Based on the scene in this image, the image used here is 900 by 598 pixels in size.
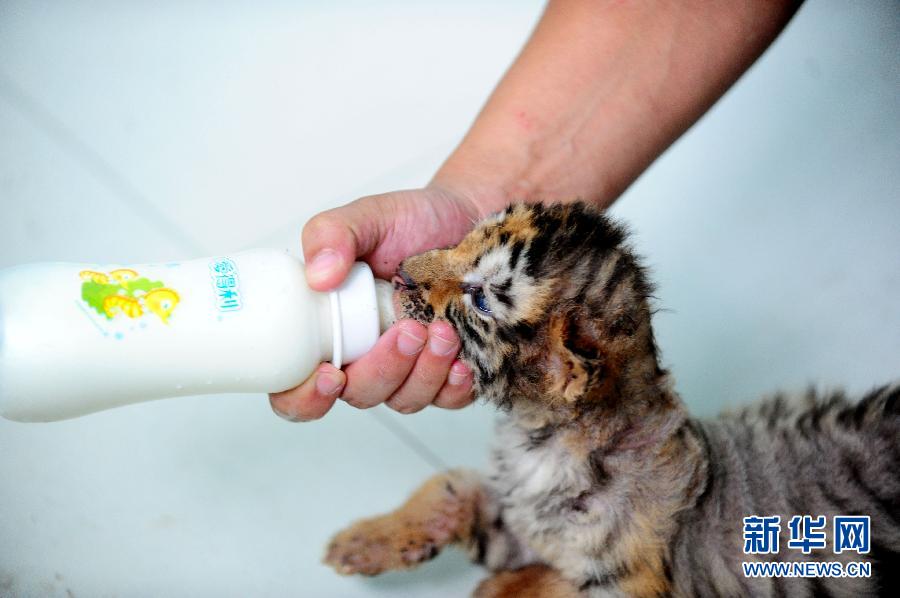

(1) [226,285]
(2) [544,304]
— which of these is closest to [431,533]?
(2) [544,304]

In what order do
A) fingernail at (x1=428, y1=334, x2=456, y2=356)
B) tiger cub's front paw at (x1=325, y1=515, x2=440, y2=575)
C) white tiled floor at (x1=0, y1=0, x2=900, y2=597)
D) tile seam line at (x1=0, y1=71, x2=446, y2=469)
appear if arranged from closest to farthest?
fingernail at (x1=428, y1=334, x2=456, y2=356)
tiger cub's front paw at (x1=325, y1=515, x2=440, y2=575)
white tiled floor at (x1=0, y1=0, x2=900, y2=597)
tile seam line at (x1=0, y1=71, x2=446, y2=469)

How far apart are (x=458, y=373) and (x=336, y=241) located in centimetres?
33

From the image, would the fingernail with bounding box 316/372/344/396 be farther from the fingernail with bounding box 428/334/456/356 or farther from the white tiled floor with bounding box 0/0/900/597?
the white tiled floor with bounding box 0/0/900/597

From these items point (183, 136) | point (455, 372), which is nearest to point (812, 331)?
point (455, 372)

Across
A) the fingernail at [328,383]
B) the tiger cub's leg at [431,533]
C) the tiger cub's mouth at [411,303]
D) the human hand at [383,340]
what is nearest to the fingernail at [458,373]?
the human hand at [383,340]

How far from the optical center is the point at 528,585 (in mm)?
1660

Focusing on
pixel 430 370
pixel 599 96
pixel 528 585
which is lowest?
pixel 528 585

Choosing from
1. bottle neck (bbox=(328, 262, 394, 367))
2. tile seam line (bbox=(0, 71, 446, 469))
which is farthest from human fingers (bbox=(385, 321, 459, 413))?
tile seam line (bbox=(0, 71, 446, 469))

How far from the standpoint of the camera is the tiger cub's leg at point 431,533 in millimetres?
1733

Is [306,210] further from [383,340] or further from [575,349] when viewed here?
[575,349]

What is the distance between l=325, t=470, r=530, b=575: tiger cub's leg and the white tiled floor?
12 cm

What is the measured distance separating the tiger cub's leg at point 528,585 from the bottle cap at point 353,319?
65 centimetres

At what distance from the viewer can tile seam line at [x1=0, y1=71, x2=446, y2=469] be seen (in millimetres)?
2334

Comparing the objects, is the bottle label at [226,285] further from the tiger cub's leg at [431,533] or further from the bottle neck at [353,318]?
the tiger cub's leg at [431,533]
